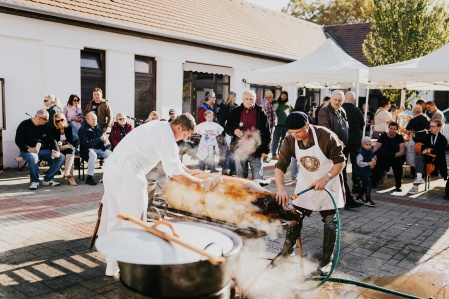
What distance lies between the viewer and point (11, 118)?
33.9 feet

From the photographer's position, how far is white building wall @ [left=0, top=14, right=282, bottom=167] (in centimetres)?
1024

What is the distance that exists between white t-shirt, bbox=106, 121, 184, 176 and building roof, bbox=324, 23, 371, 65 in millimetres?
22615

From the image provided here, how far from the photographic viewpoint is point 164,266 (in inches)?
91.0

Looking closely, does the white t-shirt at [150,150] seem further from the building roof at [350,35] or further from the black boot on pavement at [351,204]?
the building roof at [350,35]

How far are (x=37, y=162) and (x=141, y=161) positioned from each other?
521 centimetres

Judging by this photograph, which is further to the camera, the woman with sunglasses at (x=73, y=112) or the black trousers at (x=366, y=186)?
the woman with sunglasses at (x=73, y=112)

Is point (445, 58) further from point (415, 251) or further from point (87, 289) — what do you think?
point (87, 289)

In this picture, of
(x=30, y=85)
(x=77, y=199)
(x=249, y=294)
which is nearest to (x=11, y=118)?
(x=30, y=85)

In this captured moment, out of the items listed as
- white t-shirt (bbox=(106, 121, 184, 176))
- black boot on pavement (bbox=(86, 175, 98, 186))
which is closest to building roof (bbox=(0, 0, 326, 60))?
black boot on pavement (bbox=(86, 175, 98, 186))

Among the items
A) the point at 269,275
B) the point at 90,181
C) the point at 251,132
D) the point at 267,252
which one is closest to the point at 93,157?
the point at 90,181

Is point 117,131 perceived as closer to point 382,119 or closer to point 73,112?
point 73,112

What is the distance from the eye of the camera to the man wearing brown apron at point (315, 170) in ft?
13.6

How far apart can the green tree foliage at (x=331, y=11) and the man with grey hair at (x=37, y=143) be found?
3264 cm

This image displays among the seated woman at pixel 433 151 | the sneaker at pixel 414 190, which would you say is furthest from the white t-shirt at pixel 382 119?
the sneaker at pixel 414 190
